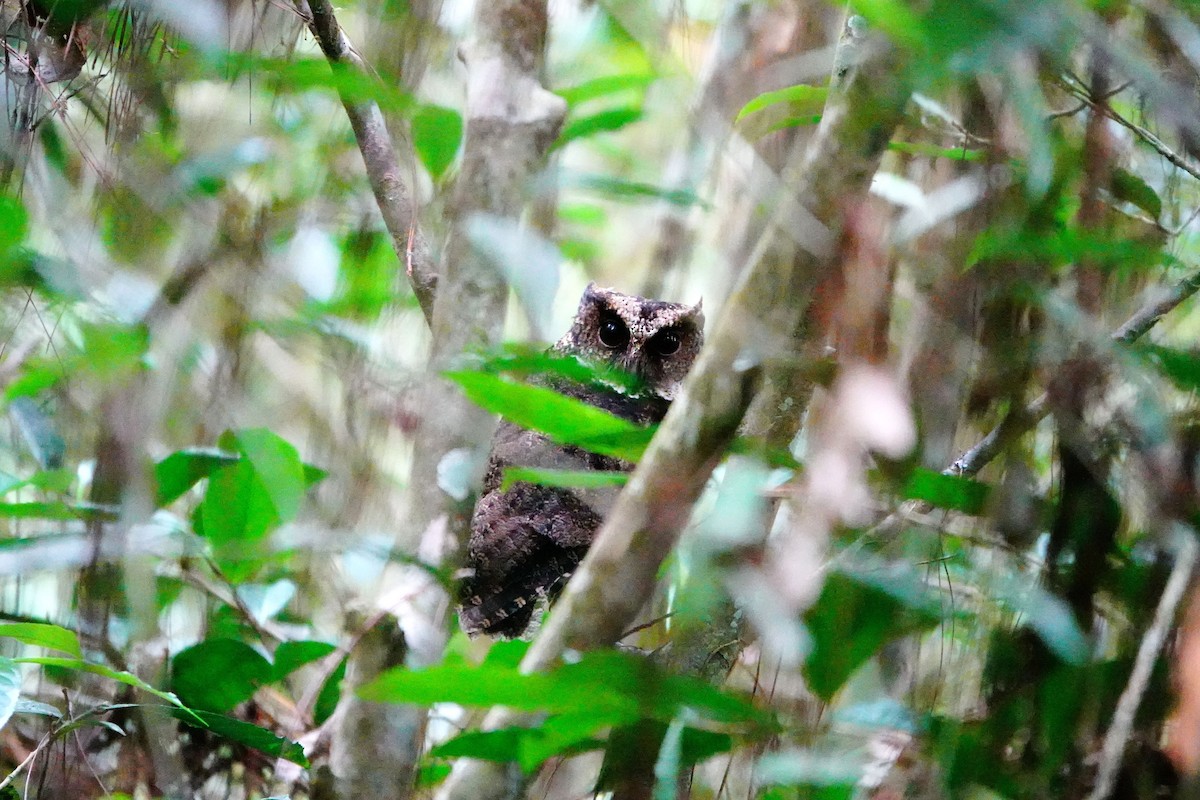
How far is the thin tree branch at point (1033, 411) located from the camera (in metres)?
0.85

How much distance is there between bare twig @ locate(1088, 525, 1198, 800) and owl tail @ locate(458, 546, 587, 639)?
1013 mm

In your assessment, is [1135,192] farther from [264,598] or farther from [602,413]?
[264,598]

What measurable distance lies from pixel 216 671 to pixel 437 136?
81 cm

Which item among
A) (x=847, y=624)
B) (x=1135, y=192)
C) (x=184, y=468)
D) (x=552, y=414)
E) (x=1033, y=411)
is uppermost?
(x=1135, y=192)

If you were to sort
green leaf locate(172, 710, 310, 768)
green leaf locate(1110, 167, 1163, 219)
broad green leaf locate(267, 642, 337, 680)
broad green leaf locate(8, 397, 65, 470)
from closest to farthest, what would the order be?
1. green leaf locate(1110, 167, 1163, 219)
2. green leaf locate(172, 710, 310, 768)
3. broad green leaf locate(267, 642, 337, 680)
4. broad green leaf locate(8, 397, 65, 470)

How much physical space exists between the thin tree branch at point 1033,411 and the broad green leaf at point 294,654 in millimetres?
882

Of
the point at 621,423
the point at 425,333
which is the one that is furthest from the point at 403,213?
the point at 621,423

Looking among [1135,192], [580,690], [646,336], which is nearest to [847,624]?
[580,690]

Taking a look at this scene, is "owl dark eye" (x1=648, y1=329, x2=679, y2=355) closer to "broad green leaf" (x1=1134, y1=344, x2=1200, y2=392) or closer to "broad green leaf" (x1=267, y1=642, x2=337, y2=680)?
"broad green leaf" (x1=267, y1=642, x2=337, y2=680)

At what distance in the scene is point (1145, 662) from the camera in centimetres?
73

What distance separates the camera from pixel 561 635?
2.71 ft

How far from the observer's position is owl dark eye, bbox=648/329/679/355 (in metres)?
2.32

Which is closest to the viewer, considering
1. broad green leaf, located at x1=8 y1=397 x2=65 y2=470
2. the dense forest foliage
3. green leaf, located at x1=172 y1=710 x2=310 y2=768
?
the dense forest foliage

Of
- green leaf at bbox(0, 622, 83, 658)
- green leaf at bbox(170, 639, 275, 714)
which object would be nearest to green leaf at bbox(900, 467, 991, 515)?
green leaf at bbox(0, 622, 83, 658)
